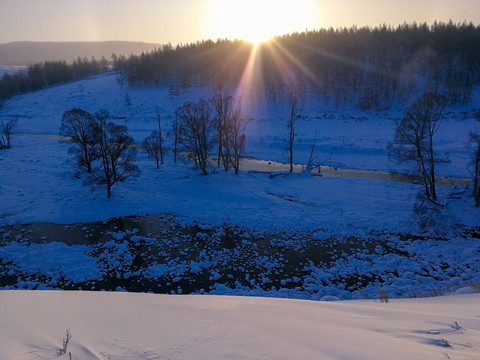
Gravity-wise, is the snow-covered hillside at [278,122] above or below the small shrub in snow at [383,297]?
above

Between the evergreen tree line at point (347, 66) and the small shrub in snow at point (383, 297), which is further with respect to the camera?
the evergreen tree line at point (347, 66)

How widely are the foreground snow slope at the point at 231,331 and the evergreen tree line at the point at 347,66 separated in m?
64.9

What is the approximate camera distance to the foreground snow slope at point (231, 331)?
414 cm

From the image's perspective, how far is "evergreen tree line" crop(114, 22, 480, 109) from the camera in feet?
218

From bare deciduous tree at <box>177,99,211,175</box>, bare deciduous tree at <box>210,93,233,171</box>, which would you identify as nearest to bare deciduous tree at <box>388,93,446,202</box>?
bare deciduous tree at <box>210,93,233,171</box>

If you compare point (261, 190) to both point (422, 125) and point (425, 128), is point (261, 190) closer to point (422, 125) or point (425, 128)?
point (422, 125)

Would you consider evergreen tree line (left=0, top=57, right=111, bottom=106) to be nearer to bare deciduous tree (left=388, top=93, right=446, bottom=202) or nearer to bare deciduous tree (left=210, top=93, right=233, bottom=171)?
bare deciduous tree (left=210, top=93, right=233, bottom=171)

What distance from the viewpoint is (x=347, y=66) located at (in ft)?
248

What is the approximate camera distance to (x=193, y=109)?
31250 millimetres

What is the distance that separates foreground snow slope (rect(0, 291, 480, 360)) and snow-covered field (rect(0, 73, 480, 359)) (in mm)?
36

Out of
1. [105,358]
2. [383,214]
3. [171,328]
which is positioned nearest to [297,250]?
[383,214]

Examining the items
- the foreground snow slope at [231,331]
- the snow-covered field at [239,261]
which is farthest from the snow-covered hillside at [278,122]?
the foreground snow slope at [231,331]

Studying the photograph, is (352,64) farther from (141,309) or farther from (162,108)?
(141,309)

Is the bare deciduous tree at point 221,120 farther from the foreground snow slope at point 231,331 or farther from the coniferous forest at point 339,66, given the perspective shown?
the coniferous forest at point 339,66
